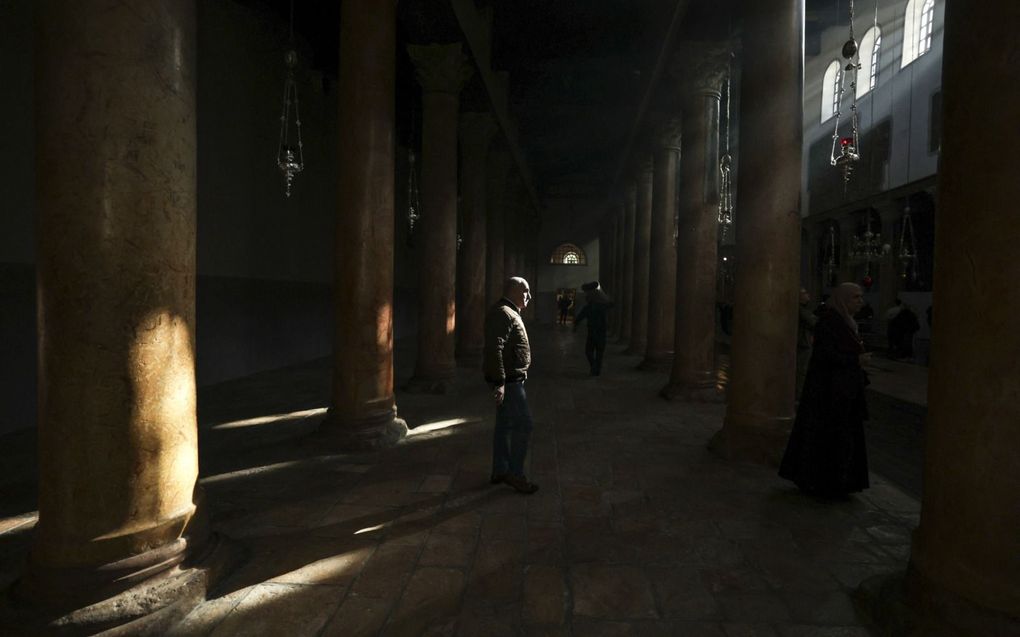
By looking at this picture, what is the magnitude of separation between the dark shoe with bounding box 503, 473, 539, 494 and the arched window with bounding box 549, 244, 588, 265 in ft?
88.0

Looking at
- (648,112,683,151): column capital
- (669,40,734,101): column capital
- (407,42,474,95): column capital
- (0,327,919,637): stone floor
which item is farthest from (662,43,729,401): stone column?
(407,42,474,95): column capital

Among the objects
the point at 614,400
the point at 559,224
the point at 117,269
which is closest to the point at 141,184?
the point at 117,269

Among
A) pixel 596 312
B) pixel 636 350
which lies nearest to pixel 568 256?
pixel 636 350

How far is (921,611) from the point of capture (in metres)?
2.31

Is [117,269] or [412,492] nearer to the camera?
[117,269]

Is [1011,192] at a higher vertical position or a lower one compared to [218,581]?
higher

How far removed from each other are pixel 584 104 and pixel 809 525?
12915 millimetres

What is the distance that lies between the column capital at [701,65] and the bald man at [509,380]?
5.81 metres

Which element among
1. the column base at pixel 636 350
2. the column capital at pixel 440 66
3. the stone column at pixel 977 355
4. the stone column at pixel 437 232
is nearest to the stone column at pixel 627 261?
the column base at pixel 636 350

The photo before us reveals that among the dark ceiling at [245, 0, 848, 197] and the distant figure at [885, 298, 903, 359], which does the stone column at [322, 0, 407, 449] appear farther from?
the distant figure at [885, 298, 903, 359]

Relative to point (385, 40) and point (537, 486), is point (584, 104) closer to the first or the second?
point (385, 40)

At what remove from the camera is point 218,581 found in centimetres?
276

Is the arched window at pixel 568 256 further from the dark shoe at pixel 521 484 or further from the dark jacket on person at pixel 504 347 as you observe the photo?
the dark shoe at pixel 521 484

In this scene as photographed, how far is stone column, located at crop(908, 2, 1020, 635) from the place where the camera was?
6.86 feet
